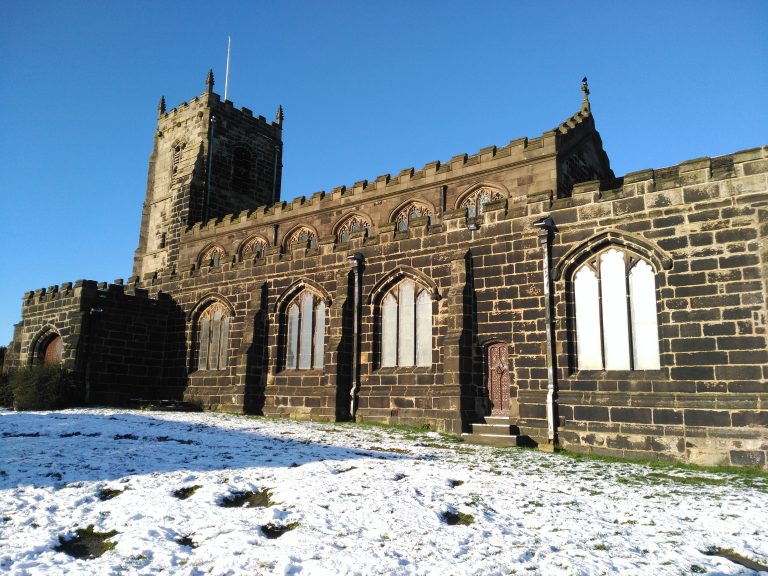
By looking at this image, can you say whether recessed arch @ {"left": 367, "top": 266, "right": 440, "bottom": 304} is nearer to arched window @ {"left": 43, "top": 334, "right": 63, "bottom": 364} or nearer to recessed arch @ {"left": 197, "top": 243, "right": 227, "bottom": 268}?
arched window @ {"left": 43, "top": 334, "right": 63, "bottom": 364}

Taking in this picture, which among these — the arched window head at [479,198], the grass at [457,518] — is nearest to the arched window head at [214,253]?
the arched window head at [479,198]

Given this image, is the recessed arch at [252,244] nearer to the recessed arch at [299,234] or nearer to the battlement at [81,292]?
the recessed arch at [299,234]

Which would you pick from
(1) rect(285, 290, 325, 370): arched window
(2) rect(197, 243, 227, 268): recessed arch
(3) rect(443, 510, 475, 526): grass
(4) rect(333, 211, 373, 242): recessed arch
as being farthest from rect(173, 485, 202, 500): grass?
(2) rect(197, 243, 227, 268): recessed arch

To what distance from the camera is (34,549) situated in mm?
5559

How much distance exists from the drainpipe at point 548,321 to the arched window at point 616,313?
2.08ft

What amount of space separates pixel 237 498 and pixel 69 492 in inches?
81.2

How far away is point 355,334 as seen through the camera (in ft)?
59.9

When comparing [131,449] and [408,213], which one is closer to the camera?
[131,449]

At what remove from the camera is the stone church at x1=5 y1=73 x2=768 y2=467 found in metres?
12.2

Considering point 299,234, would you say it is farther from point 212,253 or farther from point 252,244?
point 212,253

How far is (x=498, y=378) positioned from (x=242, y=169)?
24.4m

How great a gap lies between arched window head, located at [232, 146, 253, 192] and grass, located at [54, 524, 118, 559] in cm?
2999

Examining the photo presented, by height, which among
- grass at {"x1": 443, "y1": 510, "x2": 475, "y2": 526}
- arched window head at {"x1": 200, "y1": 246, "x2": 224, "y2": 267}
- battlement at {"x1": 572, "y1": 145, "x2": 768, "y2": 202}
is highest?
arched window head at {"x1": 200, "y1": 246, "x2": 224, "y2": 267}

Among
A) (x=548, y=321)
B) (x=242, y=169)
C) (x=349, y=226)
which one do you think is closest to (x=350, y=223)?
(x=349, y=226)
